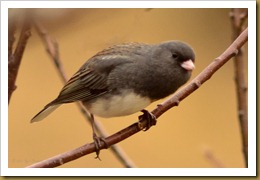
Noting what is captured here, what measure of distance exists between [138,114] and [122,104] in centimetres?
17

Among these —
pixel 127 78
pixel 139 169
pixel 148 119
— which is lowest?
pixel 139 169

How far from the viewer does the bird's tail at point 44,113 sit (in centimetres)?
130

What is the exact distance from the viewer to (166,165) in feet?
4.39

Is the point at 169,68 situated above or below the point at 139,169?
above

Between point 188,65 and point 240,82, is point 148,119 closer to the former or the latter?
point 188,65

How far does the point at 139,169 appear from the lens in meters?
1.32

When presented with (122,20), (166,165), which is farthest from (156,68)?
(166,165)

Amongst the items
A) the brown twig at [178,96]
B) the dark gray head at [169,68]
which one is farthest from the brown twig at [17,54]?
the dark gray head at [169,68]

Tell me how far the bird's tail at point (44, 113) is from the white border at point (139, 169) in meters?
0.08

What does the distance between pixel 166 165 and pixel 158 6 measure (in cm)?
44

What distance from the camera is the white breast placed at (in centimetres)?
119

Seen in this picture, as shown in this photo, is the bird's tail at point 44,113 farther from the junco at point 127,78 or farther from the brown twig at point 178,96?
the brown twig at point 178,96

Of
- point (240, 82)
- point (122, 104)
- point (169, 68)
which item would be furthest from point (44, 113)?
point (240, 82)

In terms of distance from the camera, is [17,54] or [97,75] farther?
[97,75]
